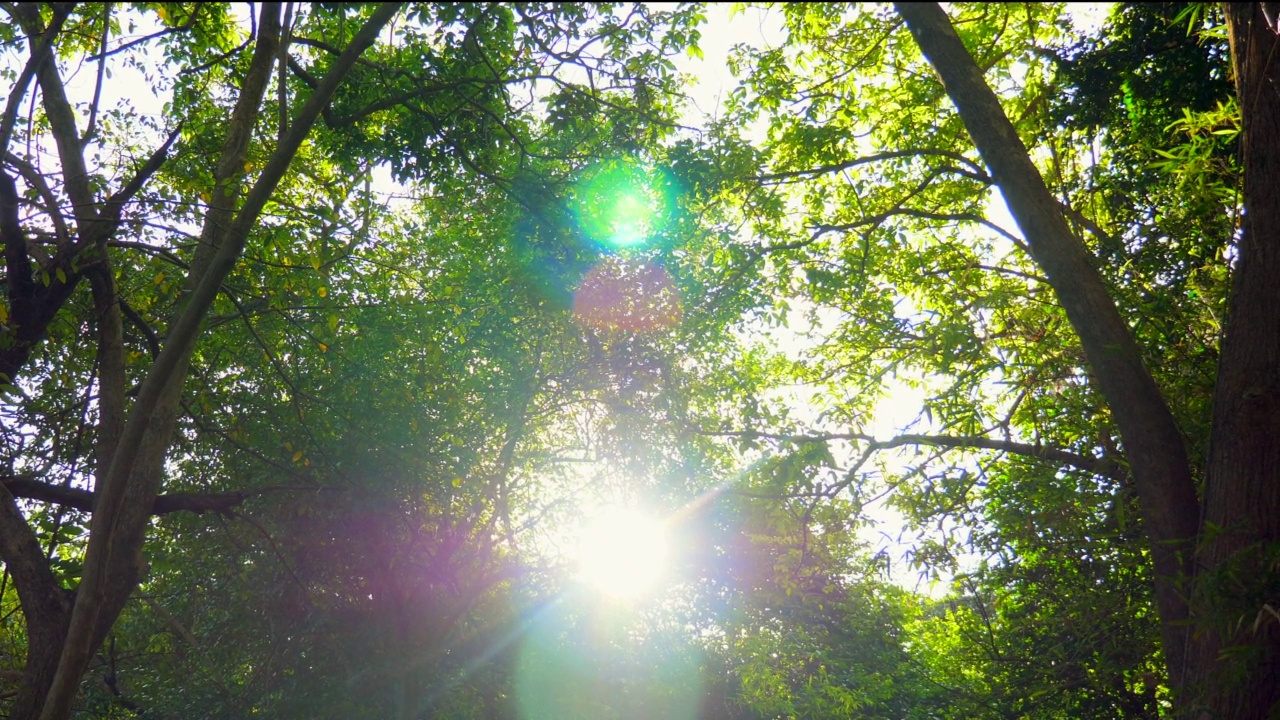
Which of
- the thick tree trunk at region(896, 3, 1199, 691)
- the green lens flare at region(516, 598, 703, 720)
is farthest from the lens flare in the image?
the thick tree trunk at region(896, 3, 1199, 691)

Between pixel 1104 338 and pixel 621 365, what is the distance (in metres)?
8.11

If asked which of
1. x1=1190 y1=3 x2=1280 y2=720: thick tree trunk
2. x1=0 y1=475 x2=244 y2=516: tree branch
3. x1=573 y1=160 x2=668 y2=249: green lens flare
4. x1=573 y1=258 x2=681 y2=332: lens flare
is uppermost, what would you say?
x1=573 y1=160 x2=668 y2=249: green lens flare

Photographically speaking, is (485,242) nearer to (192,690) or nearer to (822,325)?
(822,325)

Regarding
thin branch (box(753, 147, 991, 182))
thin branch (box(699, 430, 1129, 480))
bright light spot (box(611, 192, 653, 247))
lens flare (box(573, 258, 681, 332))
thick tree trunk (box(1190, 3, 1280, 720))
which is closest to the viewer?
thick tree trunk (box(1190, 3, 1280, 720))

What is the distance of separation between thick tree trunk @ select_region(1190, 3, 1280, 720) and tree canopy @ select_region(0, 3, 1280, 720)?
2cm

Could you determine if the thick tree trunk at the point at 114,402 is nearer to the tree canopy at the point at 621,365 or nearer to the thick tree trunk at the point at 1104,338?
the tree canopy at the point at 621,365

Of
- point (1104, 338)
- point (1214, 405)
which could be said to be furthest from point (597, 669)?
point (1214, 405)

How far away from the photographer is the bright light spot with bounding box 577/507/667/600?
1268 centimetres

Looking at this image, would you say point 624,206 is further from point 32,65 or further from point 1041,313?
point 32,65

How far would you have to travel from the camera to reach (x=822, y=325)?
816 centimetres

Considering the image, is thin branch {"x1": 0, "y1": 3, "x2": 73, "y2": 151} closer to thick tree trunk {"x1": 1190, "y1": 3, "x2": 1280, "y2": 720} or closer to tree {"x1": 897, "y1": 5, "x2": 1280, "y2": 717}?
tree {"x1": 897, "y1": 5, "x2": 1280, "y2": 717}

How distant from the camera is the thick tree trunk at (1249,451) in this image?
3.15m

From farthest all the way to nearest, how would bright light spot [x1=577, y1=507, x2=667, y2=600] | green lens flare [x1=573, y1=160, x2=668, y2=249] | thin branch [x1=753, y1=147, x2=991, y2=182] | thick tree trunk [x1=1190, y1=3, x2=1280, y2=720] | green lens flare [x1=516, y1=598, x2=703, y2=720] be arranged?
green lens flare [x1=516, y1=598, x2=703, y2=720] < bright light spot [x1=577, y1=507, x2=667, y2=600] < green lens flare [x1=573, y1=160, x2=668, y2=249] < thin branch [x1=753, y1=147, x2=991, y2=182] < thick tree trunk [x1=1190, y1=3, x2=1280, y2=720]

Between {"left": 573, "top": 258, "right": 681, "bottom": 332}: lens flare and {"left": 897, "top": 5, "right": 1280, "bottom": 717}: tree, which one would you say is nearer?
{"left": 897, "top": 5, "right": 1280, "bottom": 717}: tree
